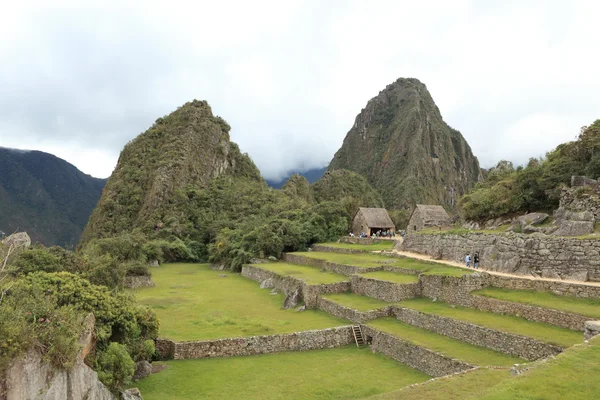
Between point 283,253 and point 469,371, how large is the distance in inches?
1047

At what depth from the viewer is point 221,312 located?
18984 mm

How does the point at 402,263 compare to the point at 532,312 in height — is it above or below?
above

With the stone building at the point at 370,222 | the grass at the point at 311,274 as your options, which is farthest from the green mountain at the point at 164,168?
the grass at the point at 311,274

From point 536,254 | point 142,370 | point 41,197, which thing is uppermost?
point 41,197

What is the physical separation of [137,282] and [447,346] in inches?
886

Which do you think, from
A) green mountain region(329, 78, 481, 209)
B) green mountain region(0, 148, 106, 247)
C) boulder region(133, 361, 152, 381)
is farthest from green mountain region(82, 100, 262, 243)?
green mountain region(329, 78, 481, 209)

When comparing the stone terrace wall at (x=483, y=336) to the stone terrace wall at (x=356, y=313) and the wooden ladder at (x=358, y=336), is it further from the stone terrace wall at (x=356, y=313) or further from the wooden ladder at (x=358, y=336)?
the wooden ladder at (x=358, y=336)

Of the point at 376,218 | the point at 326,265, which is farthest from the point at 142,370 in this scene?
the point at 376,218

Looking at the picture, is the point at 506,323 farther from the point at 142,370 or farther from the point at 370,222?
the point at 370,222

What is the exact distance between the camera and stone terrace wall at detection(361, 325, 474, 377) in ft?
36.5

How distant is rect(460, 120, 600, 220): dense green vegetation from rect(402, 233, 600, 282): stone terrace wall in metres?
4.55

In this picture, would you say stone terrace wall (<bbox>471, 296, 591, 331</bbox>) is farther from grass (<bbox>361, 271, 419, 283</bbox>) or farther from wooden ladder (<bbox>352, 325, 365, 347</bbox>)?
wooden ladder (<bbox>352, 325, 365, 347</bbox>)

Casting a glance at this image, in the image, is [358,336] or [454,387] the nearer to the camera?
[454,387]

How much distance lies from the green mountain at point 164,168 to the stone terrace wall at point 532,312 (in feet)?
157
